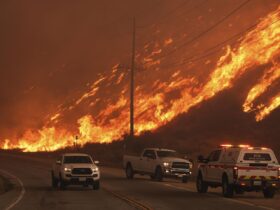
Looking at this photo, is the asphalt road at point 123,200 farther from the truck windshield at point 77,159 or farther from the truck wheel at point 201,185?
the truck windshield at point 77,159

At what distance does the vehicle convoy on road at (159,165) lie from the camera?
39219 millimetres

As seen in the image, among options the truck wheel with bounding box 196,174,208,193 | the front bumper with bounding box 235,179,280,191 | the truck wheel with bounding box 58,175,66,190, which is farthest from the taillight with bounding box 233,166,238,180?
the truck wheel with bounding box 58,175,66,190

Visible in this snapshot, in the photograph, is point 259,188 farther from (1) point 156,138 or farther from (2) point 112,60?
(2) point 112,60

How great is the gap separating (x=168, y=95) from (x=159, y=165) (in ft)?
147

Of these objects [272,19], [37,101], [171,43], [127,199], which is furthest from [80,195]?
[37,101]

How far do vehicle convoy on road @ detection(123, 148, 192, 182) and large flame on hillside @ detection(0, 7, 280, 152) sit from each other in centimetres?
3273

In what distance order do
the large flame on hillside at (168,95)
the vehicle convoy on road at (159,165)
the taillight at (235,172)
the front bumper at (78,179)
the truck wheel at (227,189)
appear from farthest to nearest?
1. the large flame on hillside at (168,95)
2. the vehicle convoy on road at (159,165)
3. the front bumper at (78,179)
4. the truck wheel at (227,189)
5. the taillight at (235,172)

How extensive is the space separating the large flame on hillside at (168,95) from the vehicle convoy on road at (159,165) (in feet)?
107

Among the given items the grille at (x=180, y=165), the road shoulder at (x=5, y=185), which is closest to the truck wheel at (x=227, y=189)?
the road shoulder at (x=5, y=185)

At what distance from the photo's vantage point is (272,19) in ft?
273

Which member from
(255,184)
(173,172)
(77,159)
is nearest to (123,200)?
(255,184)

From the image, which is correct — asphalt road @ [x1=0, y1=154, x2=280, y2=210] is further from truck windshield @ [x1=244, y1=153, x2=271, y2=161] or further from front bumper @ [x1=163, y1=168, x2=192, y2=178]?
front bumper @ [x1=163, y1=168, x2=192, y2=178]

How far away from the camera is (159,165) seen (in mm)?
39531

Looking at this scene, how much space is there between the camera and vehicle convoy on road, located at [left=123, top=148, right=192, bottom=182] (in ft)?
129
